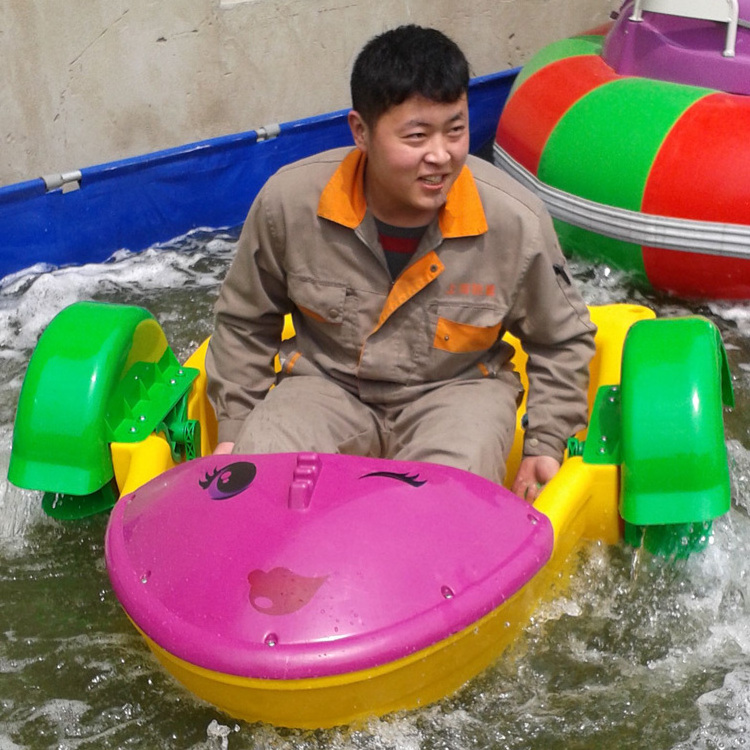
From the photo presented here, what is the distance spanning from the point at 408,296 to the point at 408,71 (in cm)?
36

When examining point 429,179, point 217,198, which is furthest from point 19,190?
point 429,179

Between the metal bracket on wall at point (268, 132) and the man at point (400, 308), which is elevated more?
the man at point (400, 308)

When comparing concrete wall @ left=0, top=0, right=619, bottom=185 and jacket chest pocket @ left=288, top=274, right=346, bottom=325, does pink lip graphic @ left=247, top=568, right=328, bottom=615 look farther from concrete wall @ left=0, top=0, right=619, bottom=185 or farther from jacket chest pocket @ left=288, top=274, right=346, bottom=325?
concrete wall @ left=0, top=0, right=619, bottom=185

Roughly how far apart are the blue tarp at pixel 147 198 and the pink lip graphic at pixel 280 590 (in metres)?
2.08

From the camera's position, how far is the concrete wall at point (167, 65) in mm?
3262

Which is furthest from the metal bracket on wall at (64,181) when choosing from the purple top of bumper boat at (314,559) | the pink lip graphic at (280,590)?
the pink lip graphic at (280,590)

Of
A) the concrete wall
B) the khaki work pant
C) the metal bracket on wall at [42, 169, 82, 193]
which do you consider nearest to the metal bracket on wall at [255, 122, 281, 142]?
the concrete wall

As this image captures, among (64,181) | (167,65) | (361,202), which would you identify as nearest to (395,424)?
(361,202)

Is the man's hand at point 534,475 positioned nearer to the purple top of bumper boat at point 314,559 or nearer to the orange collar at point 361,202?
the purple top of bumper boat at point 314,559

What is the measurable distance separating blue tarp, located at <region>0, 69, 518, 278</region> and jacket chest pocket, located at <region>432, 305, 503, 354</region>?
176cm

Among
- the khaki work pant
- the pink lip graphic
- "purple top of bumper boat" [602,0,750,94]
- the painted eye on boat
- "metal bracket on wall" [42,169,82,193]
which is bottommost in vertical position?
"metal bracket on wall" [42,169,82,193]

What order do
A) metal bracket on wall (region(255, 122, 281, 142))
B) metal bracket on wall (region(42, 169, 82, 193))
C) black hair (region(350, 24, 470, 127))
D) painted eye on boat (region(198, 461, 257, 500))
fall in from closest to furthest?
1. painted eye on boat (region(198, 461, 257, 500))
2. black hair (region(350, 24, 470, 127))
3. metal bracket on wall (region(42, 169, 82, 193))
4. metal bracket on wall (region(255, 122, 281, 142))

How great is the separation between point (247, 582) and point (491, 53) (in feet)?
11.0

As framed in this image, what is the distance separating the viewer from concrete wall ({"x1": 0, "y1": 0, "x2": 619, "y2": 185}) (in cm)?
326
